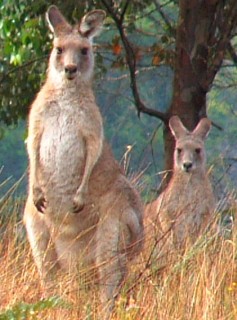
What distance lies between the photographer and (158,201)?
9.91m

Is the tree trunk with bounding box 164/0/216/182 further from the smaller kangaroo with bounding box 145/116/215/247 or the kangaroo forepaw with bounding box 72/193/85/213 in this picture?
the kangaroo forepaw with bounding box 72/193/85/213

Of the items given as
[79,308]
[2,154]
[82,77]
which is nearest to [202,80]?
[82,77]

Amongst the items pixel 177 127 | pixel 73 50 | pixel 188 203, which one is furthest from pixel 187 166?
pixel 73 50

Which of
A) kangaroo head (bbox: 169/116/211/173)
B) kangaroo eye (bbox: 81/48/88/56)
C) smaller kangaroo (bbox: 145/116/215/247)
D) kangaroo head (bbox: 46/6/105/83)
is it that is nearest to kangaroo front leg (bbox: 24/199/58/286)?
smaller kangaroo (bbox: 145/116/215/247)

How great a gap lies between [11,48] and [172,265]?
341 centimetres

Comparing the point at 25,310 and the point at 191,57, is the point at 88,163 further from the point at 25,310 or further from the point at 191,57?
the point at 191,57

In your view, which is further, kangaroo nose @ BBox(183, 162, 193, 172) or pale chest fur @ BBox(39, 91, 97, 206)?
kangaroo nose @ BBox(183, 162, 193, 172)

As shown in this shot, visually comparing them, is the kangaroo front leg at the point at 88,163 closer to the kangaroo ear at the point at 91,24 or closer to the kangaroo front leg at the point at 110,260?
the kangaroo front leg at the point at 110,260

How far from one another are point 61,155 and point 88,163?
177 millimetres

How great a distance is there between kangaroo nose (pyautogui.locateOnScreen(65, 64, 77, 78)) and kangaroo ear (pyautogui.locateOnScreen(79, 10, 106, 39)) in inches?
13.9

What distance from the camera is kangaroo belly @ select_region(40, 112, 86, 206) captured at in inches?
319

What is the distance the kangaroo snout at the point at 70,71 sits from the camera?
8.13 m

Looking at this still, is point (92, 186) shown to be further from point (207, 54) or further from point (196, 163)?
point (207, 54)

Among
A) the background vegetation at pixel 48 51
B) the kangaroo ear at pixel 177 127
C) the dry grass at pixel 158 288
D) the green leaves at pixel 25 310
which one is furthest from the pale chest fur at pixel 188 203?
the green leaves at pixel 25 310
